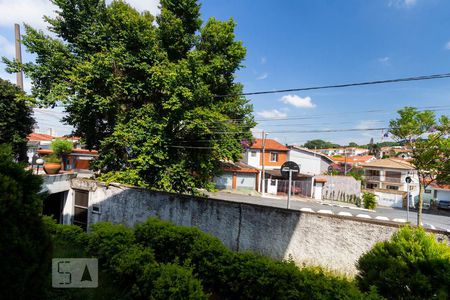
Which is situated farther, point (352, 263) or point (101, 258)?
point (352, 263)

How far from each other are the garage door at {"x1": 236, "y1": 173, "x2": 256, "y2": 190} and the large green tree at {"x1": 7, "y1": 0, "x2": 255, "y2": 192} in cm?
1621

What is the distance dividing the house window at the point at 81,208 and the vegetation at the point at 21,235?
923cm

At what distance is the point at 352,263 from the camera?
252 inches

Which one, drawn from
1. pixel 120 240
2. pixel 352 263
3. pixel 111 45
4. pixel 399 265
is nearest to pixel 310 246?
pixel 352 263

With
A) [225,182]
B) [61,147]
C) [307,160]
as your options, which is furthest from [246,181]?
[61,147]

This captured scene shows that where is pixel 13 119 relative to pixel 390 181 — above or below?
above

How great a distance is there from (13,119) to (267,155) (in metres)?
26.8

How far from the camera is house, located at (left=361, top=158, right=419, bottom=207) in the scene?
29.6 metres

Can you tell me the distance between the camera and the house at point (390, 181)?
29580 millimetres

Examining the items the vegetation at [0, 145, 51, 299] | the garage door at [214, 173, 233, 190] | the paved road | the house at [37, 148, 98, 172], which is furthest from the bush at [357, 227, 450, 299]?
the garage door at [214, 173, 233, 190]

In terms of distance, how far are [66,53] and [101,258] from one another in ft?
37.9

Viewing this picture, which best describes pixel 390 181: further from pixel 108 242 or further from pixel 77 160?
pixel 77 160

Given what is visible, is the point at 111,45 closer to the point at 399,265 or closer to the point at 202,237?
the point at 202,237

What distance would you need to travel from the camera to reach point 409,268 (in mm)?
4391
